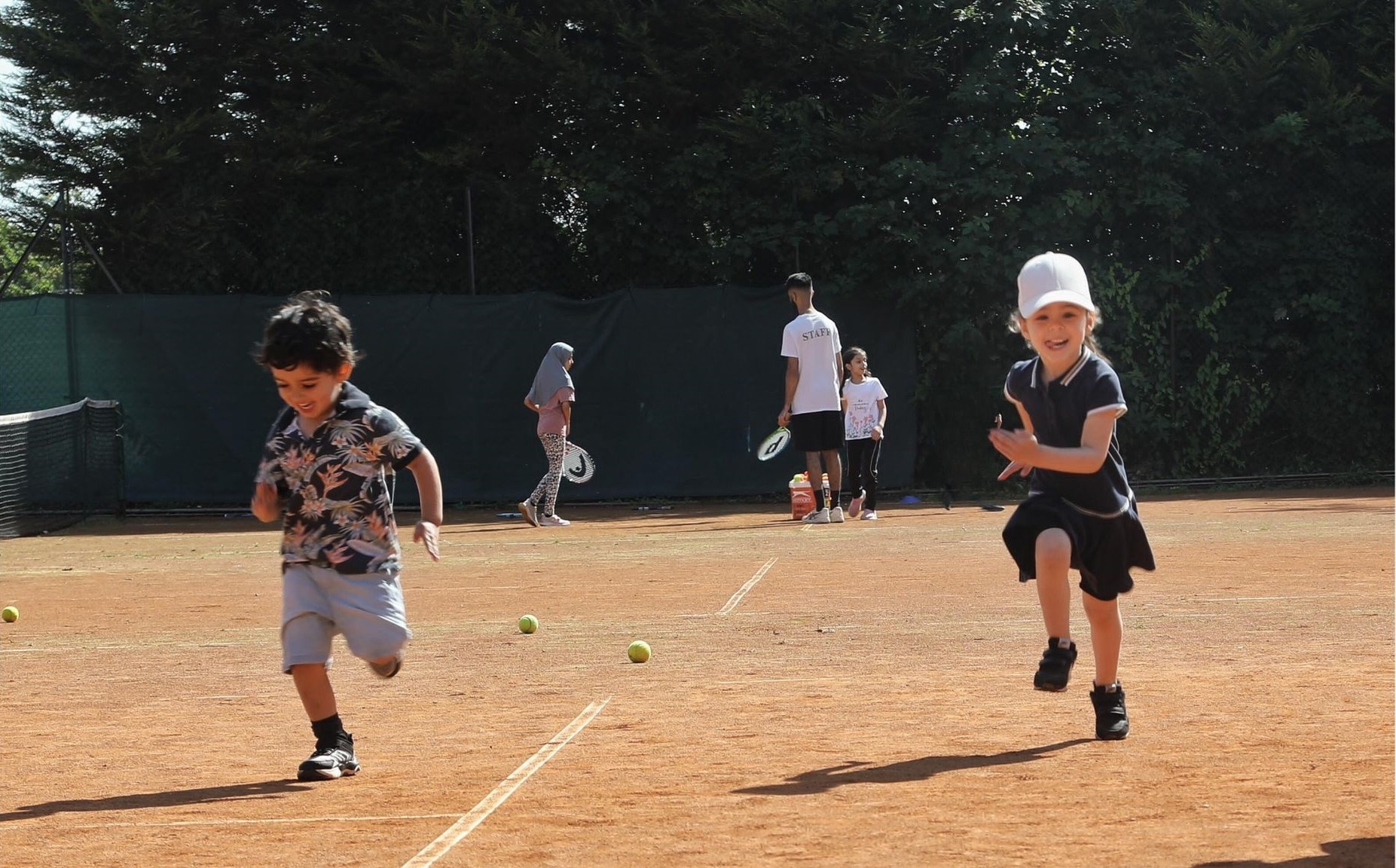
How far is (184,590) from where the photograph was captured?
9766mm

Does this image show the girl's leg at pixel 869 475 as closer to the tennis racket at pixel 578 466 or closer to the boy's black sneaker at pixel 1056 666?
the tennis racket at pixel 578 466

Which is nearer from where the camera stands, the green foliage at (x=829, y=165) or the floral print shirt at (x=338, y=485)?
the floral print shirt at (x=338, y=485)

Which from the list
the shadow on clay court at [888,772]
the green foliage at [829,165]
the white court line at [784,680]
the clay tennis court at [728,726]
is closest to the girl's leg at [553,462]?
the green foliage at [829,165]

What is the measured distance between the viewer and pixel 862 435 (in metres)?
13.9

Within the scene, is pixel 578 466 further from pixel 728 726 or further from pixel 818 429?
pixel 728 726

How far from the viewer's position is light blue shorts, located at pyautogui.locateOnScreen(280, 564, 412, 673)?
175 inches

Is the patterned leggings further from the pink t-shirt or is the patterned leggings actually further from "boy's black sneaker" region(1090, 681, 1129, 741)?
"boy's black sneaker" region(1090, 681, 1129, 741)

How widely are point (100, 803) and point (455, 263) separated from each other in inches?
553

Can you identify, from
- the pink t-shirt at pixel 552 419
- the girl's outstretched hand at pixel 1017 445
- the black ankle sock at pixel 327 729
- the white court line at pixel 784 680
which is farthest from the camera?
the pink t-shirt at pixel 552 419

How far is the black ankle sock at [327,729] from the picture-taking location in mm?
4484

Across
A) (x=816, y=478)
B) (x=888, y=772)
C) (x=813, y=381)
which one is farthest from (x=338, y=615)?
(x=816, y=478)

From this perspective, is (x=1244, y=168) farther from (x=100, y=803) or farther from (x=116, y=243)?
(x=100, y=803)

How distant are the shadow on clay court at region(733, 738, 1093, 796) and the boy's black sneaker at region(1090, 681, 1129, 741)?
0.10 meters

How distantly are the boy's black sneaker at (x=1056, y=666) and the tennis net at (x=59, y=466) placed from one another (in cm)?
1210
